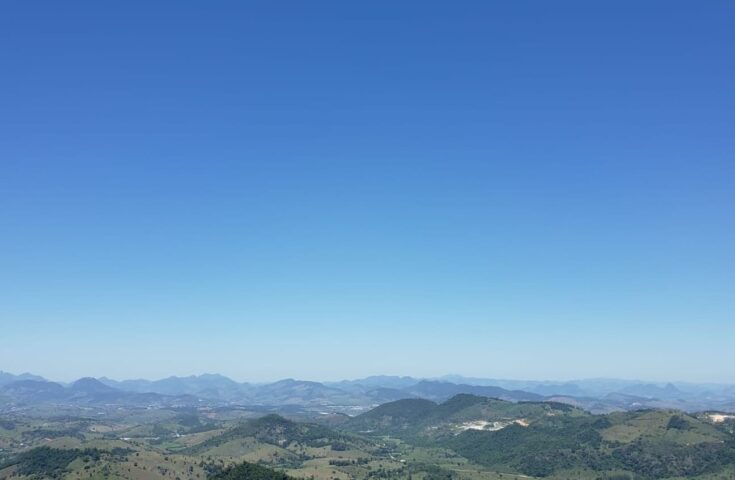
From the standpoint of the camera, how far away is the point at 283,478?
17812cm

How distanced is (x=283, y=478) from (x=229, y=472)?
1758 centimetres

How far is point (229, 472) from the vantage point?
17988 cm
